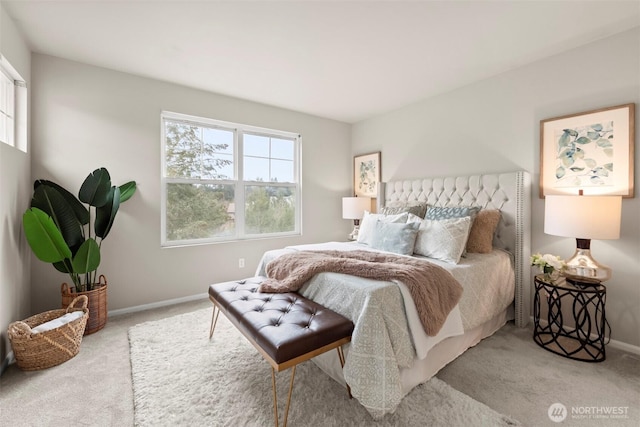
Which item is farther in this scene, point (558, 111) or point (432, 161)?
point (432, 161)

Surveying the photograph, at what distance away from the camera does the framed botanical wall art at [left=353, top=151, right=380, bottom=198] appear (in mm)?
A: 4180

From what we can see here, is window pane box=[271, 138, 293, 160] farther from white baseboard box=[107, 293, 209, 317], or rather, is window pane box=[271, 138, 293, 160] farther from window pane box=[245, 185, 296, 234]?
white baseboard box=[107, 293, 209, 317]

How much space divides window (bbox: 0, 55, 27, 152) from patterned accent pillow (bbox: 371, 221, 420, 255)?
3.11 metres

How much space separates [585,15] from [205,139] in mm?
3583

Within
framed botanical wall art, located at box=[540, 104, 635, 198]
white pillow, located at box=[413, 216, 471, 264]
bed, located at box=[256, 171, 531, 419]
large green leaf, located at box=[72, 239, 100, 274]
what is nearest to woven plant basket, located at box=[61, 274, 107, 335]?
large green leaf, located at box=[72, 239, 100, 274]

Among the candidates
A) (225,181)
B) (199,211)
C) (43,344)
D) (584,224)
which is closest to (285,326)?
(43,344)

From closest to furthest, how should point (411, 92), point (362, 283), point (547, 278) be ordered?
point (362, 283) < point (547, 278) < point (411, 92)

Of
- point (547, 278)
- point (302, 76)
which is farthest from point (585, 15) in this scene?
point (302, 76)

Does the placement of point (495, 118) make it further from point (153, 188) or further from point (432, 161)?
point (153, 188)

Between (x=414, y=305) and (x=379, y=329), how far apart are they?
1.00 ft

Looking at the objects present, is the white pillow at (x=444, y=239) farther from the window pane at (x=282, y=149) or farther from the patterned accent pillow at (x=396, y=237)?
the window pane at (x=282, y=149)

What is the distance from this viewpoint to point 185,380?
1792mm

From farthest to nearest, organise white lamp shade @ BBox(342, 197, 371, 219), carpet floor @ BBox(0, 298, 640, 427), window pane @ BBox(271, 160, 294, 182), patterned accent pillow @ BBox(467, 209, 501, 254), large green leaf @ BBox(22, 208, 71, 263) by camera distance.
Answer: white lamp shade @ BBox(342, 197, 371, 219)
window pane @ BBox(271, 160, 294, 182)
patterned accent pillow @ BBox(467, 209, 501, 254)
large green leaf @ BBox(22, 208, 71, 263)
carpet floor @ BBox(0, 298, 640, 427)

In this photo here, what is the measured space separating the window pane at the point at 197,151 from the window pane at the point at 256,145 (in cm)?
21
